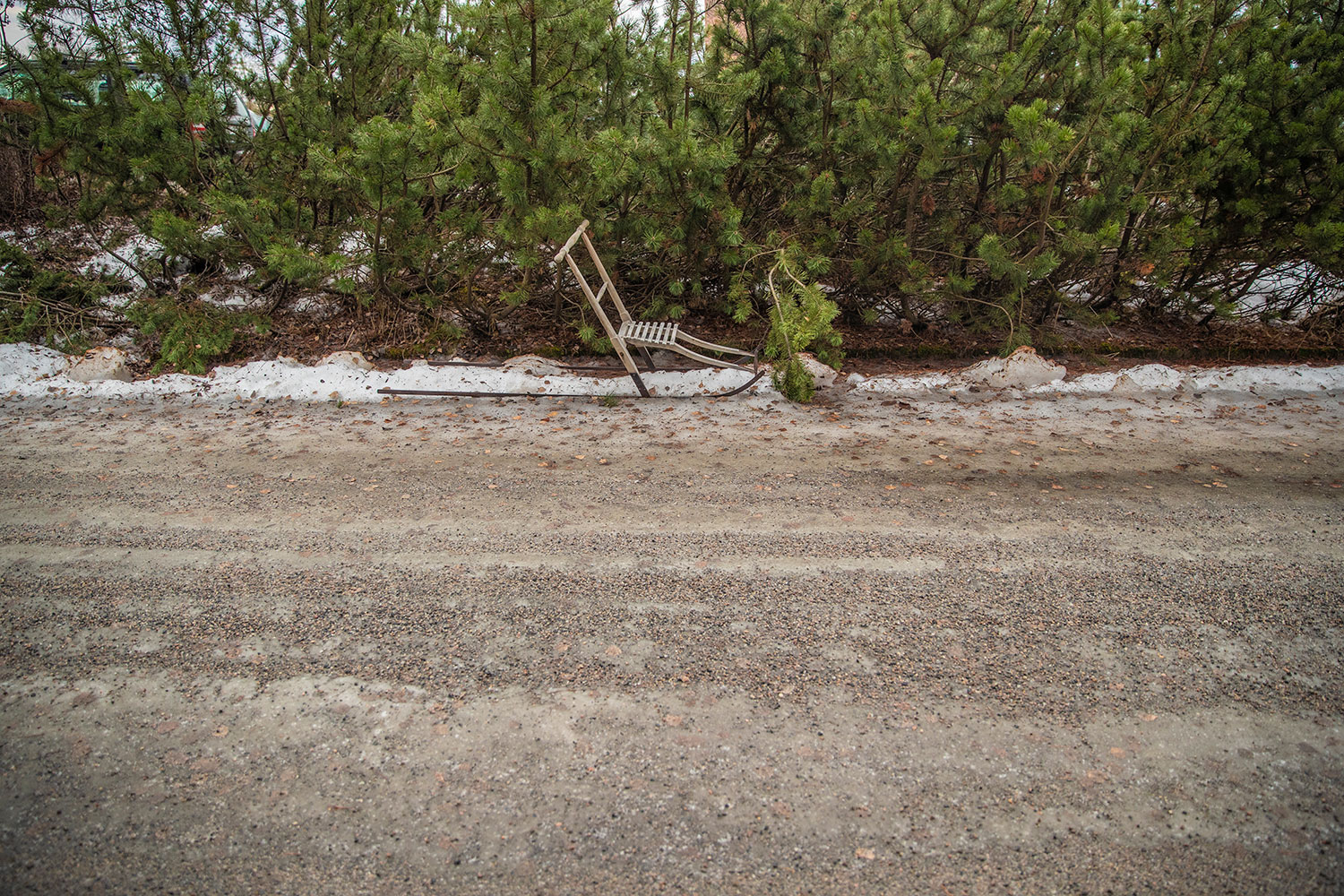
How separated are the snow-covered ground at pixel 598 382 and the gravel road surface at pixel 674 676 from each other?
167 centimetres

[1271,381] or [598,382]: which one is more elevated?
[1271,381]

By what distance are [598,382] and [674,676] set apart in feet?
14.0

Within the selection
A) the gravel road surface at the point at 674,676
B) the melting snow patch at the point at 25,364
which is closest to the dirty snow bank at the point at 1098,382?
the gravel road surface at the point at 674,676

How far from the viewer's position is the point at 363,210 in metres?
6.81

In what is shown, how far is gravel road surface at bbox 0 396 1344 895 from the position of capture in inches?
84.1

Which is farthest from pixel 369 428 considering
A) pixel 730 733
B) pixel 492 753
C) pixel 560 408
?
pixel 730 733

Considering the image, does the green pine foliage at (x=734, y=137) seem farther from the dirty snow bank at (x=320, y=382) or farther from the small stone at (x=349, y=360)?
the dirty snow bank at (x=320, y=382)

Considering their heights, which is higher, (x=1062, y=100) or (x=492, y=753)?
(x=1062, y=100)

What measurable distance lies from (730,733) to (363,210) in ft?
20.3

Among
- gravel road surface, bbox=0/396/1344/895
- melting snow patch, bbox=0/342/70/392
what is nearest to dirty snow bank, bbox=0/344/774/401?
melting snow patch, bbox=0/342/70/392

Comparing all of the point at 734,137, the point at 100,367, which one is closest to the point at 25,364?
the point at 100,367

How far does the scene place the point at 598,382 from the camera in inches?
266

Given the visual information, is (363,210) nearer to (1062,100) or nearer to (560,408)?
(560,408)

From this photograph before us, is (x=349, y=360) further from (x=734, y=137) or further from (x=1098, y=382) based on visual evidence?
(x=1098, y=382)
